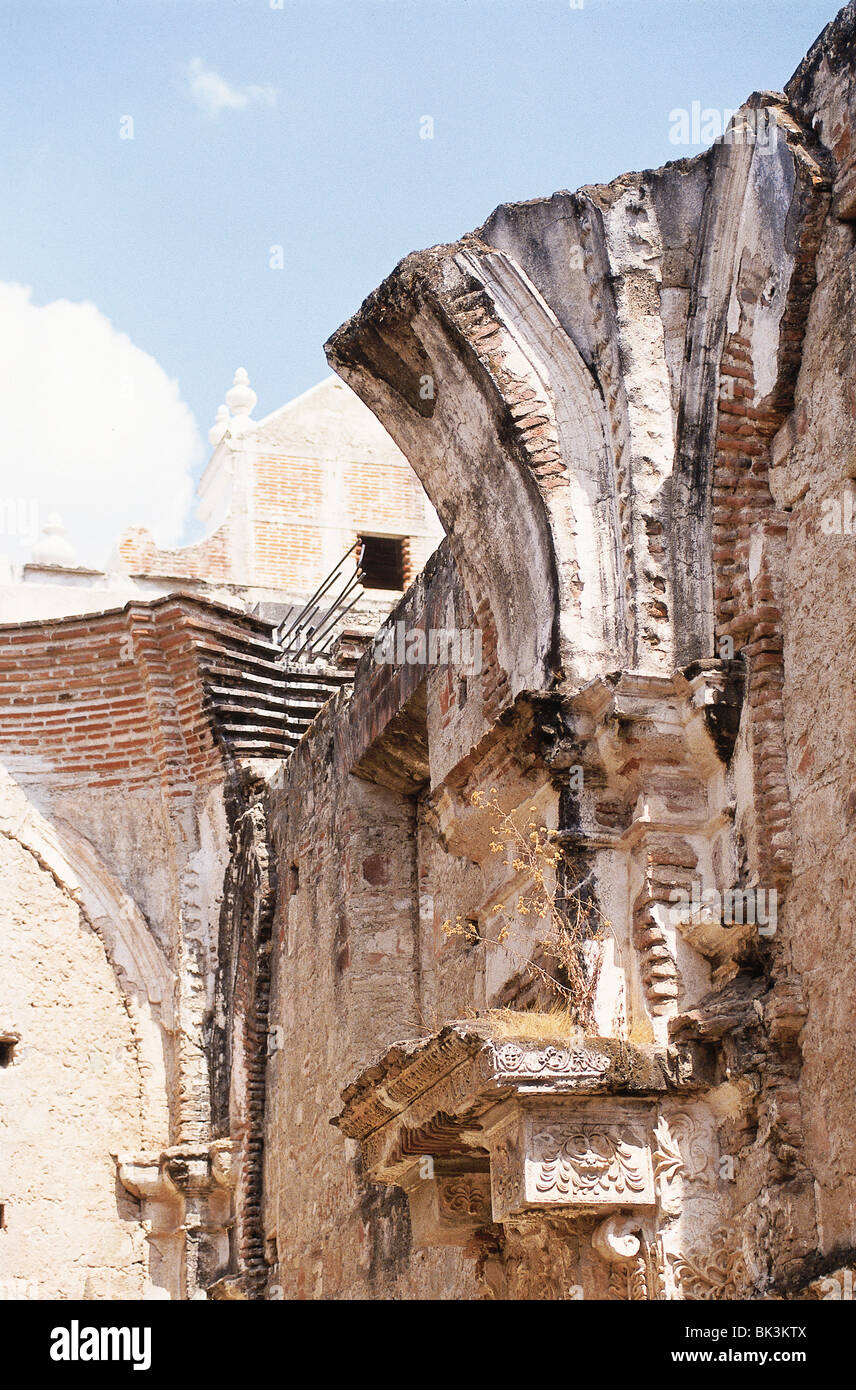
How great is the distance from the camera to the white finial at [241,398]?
21.5 meters

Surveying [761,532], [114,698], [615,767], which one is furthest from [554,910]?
[114,698]

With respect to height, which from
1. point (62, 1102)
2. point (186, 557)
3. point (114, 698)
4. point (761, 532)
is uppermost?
point (186, 557)

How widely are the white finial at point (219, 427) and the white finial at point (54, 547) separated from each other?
2947 mm

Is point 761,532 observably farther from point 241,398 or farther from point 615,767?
point 241,398

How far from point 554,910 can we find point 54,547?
1331 cm

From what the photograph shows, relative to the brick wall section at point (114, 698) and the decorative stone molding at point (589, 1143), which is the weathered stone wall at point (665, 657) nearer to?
the decorative stone molding at point (589, 1143)

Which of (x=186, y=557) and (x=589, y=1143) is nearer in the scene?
(x=589, y=1143)

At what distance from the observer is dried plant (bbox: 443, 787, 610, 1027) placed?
18.0ft

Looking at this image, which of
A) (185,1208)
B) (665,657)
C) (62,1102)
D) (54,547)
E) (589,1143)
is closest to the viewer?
(589,1143)

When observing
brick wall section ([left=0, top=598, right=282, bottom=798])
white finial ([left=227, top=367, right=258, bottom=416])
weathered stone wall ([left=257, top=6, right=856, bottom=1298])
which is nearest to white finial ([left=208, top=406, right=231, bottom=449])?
white finial ([left=227, top=367, right=258, bottom=416])

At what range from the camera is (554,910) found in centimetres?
563

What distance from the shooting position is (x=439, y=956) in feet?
27.3

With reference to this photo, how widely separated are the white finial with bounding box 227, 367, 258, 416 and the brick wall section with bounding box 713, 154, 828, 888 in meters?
16.0

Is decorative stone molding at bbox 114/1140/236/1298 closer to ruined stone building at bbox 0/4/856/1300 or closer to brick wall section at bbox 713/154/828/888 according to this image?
ruined stone building at bbox 0/4/856/1300
